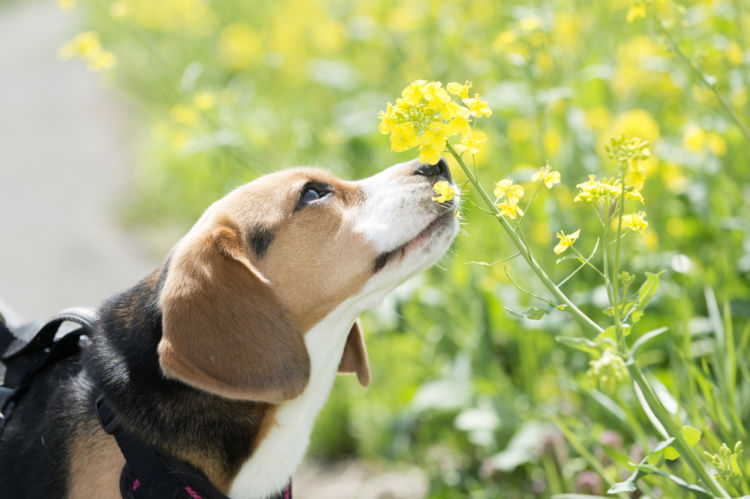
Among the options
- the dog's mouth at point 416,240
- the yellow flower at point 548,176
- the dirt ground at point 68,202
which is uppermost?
the yellow flower at point 548,176

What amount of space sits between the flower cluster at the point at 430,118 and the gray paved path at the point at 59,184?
2.37m

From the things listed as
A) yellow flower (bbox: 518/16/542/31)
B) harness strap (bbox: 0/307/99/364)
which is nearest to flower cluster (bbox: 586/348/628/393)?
harness strap (bbox: 0/307/99/364)

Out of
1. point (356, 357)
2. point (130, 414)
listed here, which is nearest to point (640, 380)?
point (356, 357)

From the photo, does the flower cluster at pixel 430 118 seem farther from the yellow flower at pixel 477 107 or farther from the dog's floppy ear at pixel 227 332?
the dog's floppy ear at pixel 227 332

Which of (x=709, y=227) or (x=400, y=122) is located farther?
(x=709, y=227)

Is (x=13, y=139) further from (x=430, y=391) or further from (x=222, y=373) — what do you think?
(x=222, y=373)

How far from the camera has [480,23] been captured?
15.9 feet

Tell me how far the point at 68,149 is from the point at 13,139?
1158mm

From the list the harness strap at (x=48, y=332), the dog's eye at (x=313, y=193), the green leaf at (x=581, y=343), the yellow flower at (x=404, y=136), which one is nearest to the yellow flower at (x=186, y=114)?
the dog's eye at (x=313, y=193)

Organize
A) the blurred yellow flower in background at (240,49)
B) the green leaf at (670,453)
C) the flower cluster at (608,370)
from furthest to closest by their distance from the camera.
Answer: the blurred yellow flower in background at (240,49) < the green leaf at (670,453) < the flower cluster at (608,370)

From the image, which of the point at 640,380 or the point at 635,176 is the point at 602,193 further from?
the point at 640,380

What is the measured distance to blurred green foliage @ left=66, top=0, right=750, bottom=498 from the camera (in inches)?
126

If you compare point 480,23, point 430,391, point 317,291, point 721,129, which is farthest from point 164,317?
point 480,23

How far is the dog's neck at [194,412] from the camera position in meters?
2.42
